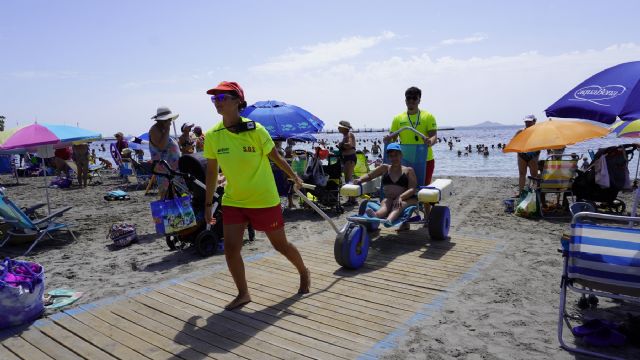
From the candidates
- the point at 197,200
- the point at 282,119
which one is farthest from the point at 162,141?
the point at 282,119

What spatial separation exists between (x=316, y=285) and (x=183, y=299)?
1.34m

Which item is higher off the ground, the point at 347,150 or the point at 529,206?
the point at 347,150

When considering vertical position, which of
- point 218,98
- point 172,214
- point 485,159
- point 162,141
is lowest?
point 485,159

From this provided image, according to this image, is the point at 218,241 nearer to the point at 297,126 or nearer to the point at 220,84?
the point at 220,84

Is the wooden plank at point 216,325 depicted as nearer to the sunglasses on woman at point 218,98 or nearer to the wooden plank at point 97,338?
the wooden plank at point 97,338

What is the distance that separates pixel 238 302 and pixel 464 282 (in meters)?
2.34

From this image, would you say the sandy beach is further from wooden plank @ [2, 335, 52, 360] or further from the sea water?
the sea water

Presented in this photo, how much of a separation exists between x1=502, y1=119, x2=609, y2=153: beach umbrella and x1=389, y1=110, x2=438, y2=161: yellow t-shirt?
1.96m

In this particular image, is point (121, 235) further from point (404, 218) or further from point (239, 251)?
point (404, 218)

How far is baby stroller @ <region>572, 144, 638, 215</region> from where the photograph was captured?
24.0 feet

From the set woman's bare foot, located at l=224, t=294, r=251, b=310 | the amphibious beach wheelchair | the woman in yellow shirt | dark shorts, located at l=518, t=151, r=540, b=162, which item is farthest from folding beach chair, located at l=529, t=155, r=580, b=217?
woman's bare foot, located at l=224, t=294, r=251, b=310

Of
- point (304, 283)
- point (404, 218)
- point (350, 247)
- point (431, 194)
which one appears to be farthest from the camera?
point (404, 218)

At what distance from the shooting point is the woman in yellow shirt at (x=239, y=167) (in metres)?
3.66

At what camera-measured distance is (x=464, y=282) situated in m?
4.54
